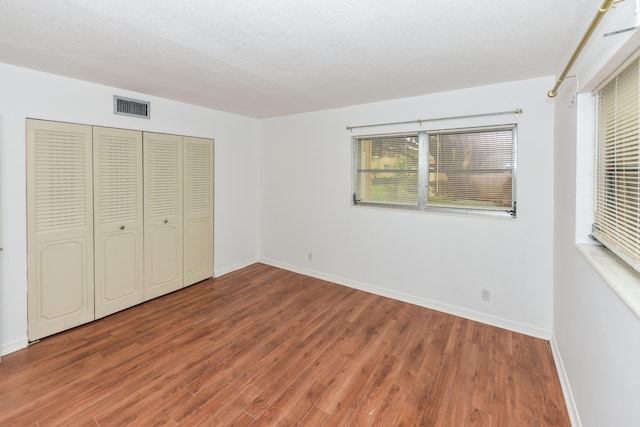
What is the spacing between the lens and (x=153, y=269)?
358 centimetres

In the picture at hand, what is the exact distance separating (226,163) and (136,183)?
1.35 meters

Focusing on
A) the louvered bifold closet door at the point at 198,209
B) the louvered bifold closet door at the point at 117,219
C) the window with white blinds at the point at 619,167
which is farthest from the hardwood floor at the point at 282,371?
the window with white blinds at the point at 619,167

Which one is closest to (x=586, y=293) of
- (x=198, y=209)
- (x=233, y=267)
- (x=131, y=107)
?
(x=198, y=209)

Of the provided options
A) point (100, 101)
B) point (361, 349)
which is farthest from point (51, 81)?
point (361, 349)

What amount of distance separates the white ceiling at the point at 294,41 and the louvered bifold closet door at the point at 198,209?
1.03 meters

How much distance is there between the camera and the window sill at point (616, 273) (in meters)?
1.15

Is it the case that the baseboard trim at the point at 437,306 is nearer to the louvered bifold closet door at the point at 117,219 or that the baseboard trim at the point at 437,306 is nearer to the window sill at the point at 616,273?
the window sill at the point at 616,273

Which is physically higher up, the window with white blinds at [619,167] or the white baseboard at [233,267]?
the window with white blinds at [619,167]

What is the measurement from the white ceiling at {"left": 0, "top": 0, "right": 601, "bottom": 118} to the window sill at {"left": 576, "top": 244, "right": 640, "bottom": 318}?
1335mm

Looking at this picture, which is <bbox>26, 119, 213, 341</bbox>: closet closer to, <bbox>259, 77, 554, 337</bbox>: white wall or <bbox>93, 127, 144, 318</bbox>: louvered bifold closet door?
<bbox>93, 127, 144, 318</bbox>: louvered bifold closet door

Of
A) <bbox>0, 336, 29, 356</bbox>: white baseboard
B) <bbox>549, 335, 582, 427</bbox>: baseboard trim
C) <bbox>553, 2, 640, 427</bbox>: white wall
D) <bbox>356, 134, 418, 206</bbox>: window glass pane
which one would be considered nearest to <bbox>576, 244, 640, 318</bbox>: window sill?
<bbox>553, 2, 640, 427</bbox>: white wall

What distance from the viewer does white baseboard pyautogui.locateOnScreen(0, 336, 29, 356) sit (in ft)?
8.05

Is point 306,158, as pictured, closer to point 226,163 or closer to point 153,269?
point 226,163

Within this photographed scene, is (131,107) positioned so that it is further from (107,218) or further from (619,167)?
(619,167)
